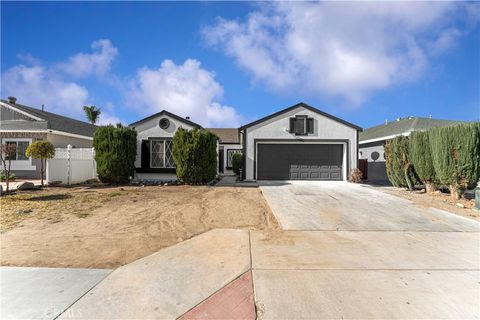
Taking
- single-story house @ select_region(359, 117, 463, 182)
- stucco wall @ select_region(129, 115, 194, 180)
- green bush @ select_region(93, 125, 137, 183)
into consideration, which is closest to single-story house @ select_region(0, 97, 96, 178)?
green bush @ select_region(93, 125, 137, 183)

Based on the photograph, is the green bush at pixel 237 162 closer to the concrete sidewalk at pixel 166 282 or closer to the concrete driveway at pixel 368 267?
the concrete driveway at pixel 368 267

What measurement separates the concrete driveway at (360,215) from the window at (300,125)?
7141mm

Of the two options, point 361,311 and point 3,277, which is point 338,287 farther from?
Result: point 3,277

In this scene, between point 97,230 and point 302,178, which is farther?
point 302,178

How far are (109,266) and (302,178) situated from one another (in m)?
14.2

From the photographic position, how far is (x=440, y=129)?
1102cm

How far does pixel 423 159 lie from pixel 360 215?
22.1 feet

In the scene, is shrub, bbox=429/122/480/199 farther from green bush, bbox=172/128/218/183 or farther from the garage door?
green bush, bbox=172/128/218/183

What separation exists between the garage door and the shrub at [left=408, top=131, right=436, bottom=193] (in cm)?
490

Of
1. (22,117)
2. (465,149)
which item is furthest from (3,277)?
(22,117)

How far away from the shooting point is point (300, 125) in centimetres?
1706

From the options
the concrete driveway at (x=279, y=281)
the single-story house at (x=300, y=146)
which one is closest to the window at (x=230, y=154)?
the single-story house at (x=300, y=146)

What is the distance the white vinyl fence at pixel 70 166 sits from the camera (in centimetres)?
1338

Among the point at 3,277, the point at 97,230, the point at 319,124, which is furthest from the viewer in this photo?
the point at 319,124
